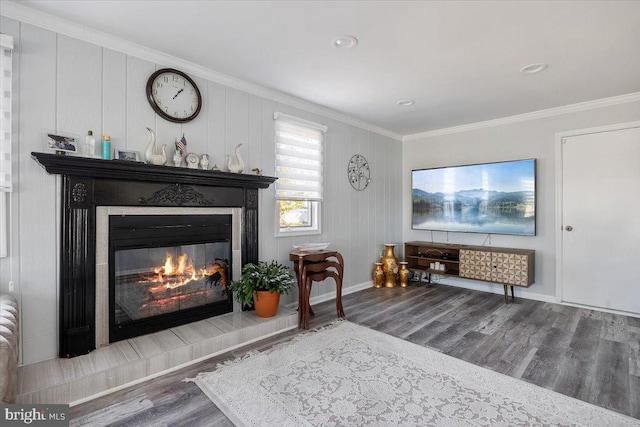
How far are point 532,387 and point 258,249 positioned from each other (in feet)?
8.40

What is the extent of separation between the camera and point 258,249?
336 cm

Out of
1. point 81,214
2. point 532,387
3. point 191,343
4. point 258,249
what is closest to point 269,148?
point 258,249

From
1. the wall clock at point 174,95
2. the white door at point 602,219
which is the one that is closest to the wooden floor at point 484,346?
the white door at point 602,219

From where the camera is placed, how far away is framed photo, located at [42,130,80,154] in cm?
217

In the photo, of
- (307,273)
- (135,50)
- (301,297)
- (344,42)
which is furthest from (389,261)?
(135,50)

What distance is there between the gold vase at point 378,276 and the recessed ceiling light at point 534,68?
9.68 ft

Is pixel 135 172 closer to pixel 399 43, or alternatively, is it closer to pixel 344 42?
pixel 344 42

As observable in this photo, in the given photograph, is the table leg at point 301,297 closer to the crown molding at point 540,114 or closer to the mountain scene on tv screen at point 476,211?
the mountain scene on tv screen at point 476,211

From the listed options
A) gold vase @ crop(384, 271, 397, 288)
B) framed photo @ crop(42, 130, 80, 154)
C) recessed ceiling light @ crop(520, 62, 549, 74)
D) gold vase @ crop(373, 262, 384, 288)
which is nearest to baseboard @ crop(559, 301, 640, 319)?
gold vase @ crop(384, 271, 397, 288)

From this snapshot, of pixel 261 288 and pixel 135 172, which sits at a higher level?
pixel 135 172

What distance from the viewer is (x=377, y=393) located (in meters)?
2.04

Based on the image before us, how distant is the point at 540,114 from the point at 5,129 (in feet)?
17.8

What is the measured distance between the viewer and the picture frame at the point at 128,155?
2.44 metres

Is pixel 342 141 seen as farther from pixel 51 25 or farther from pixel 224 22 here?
pixel 51 25
